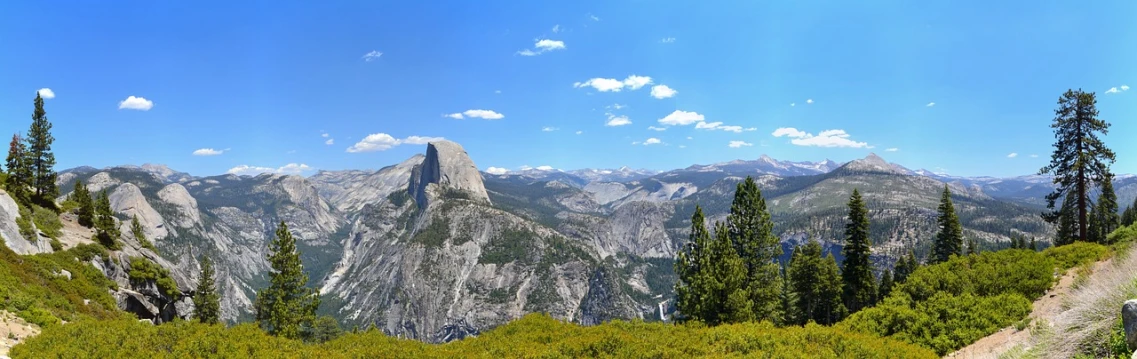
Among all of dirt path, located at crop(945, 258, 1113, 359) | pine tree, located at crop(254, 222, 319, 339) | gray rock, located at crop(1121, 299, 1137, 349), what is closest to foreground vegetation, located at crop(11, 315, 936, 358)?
dirt path, located at crop(945, 258, 1113, 359)

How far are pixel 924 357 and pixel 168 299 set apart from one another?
227 feet

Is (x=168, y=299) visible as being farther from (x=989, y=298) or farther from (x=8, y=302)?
(x=989, y=298)

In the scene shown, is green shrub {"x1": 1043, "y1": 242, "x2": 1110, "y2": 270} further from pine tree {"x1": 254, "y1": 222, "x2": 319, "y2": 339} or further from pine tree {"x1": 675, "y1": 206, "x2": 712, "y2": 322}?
pine tree {"x1": 254, "y1": 222, "x2": 319, "y2": 339}

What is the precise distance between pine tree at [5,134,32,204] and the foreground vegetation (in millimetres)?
51240

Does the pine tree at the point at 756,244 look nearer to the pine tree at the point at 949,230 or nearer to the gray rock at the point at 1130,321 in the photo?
the gray rock at the point at 1130,321

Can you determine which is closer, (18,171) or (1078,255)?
(1078,255)

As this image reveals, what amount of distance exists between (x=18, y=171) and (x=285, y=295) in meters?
39.0

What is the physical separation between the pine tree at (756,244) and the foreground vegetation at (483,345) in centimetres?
1988

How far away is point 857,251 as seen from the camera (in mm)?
52781

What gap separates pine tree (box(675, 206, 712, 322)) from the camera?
34378mm

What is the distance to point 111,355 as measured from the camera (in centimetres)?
1442

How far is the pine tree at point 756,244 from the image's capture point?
122 feet

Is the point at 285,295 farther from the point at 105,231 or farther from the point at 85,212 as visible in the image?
the point at 85,212

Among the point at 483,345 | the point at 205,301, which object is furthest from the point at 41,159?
the point at 483,345
